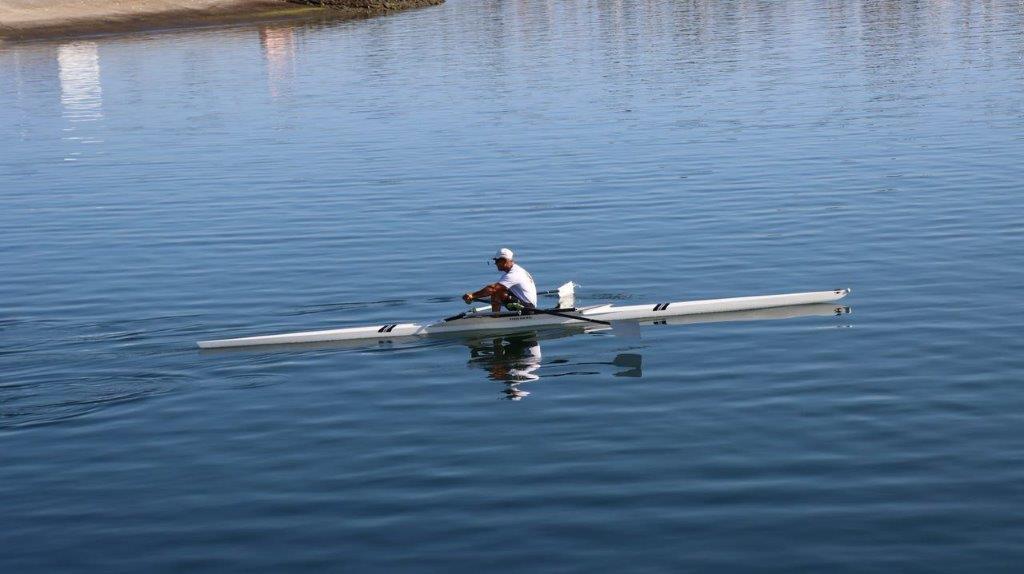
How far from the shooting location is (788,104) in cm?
5278

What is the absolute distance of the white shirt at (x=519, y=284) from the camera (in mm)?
25391

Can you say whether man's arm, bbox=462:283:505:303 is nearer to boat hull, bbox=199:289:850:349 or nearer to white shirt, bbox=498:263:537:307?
white shirt, bbox=498:263:537:307

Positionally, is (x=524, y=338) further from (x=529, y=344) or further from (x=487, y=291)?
(x=487, y=291)

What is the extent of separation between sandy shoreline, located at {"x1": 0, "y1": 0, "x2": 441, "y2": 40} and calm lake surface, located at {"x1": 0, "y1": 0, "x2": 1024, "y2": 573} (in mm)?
30373

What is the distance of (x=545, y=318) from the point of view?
1006 inches

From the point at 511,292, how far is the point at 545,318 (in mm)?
780

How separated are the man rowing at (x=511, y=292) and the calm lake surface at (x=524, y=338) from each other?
72 centimetres

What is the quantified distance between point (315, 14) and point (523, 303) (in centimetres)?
8202

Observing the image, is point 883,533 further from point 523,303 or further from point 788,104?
point 788,104

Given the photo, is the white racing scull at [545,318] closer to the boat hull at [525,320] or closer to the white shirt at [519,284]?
the boat hull at [525,320]

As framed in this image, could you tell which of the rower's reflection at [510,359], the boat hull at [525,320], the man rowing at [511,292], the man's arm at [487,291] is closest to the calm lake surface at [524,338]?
the rower's reflection at [510,359]

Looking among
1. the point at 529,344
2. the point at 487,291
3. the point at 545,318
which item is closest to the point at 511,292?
the point at 487,291

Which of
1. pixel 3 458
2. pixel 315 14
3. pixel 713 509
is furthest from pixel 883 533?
pixel 315 14

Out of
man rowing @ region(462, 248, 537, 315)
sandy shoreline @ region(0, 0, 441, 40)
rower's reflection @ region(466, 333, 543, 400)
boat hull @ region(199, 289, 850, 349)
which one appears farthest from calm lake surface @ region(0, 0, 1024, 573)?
sandy shoreline @ region(0, 0, 441, 40)
